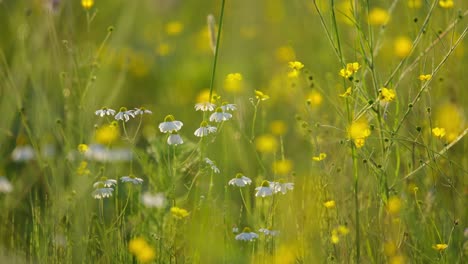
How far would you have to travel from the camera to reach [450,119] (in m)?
2.95

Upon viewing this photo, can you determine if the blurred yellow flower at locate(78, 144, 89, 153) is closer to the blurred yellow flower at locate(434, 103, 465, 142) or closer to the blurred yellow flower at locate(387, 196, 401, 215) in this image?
the blurred yellow flower at locate(387, 196, 401, 215)

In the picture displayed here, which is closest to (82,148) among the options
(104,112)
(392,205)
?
(104,112)

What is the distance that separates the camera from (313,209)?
239cm

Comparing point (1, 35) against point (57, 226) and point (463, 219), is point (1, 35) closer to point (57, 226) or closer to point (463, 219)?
point (57, 226)

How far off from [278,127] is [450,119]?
946 mm

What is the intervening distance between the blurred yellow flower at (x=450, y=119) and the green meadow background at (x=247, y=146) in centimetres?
1

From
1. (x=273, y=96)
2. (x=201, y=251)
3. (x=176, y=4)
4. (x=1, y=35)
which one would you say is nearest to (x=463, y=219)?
(x=201, y=251)

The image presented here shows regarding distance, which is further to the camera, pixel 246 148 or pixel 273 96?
pixel 273 96

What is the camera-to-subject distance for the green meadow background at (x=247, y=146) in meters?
2.14

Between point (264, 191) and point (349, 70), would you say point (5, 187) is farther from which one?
point (349, 70)

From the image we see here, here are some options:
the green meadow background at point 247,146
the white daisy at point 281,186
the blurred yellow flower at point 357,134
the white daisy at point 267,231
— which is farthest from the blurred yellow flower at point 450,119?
the white daisy at point 267,231

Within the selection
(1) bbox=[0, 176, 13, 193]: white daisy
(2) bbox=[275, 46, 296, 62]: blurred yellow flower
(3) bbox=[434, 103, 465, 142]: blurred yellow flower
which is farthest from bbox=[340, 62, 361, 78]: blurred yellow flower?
(2) bbox=[275, 46, 296, 62]: blurred yellow flower

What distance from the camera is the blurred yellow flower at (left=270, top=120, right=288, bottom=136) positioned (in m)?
3.67

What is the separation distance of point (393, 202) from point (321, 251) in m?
0.31
